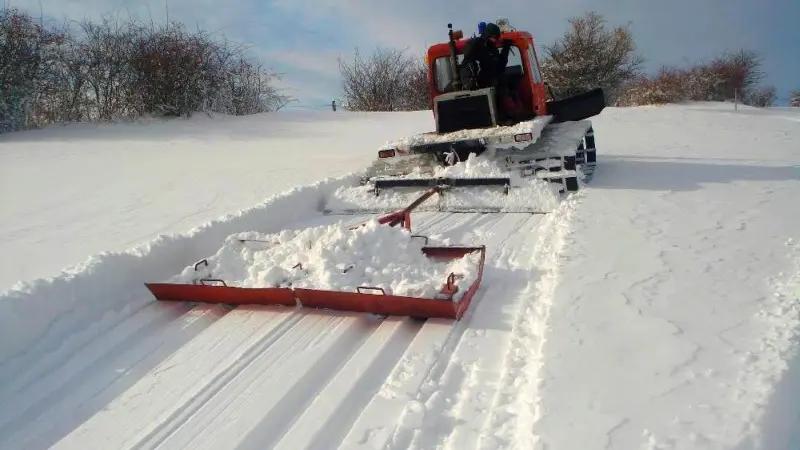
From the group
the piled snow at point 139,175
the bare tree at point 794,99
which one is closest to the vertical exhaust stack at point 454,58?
the piled snow at point 139,175

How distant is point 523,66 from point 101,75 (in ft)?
45.5

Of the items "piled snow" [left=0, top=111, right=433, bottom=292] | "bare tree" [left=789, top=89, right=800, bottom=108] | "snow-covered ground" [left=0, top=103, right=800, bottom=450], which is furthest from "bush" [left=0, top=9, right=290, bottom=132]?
"bare tree" [left=789, top=89, right=800, bottom=108]

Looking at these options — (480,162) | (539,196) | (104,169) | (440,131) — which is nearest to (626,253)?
(539,196)

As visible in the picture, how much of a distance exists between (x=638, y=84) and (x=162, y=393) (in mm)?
27481

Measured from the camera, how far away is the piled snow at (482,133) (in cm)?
648

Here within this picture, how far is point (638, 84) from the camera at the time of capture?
25.9m

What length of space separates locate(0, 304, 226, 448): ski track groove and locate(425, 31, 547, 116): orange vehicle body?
573 cm

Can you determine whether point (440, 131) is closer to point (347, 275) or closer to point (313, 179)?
point (313, 179)

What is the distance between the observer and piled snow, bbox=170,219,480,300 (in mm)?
3510

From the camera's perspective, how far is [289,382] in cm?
267

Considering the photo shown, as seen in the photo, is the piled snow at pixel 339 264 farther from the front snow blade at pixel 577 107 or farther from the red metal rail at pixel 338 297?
the front snow blade at pixel 577 107

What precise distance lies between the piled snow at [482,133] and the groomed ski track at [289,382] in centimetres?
320

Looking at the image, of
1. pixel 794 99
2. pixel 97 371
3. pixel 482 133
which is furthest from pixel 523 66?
pixel 794 99

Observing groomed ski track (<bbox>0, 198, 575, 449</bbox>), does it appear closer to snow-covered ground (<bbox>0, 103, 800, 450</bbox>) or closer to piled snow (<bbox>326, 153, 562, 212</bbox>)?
snow-covered ground (<bbox>0, 103, 800, 450</bbox>)
